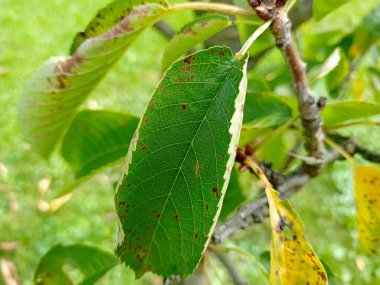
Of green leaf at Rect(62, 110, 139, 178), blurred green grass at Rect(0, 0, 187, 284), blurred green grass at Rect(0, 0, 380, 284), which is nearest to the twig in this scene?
green leaf at Rect(62, 110, 139, 178)

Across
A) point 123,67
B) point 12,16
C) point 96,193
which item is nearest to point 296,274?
point 96,193

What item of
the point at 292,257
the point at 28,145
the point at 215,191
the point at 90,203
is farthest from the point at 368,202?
the point at 28,145

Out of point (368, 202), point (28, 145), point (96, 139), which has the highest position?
point (96, 139)

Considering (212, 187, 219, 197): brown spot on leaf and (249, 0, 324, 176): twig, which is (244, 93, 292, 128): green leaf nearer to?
(249, 0, 324, 176): twig

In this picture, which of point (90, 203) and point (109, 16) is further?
point (90, 203)

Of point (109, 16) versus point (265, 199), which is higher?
point (109, 16)

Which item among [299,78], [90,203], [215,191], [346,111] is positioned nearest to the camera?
[215,191]

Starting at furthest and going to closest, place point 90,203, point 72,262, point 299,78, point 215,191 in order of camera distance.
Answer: point 90,203 → point 72,262 → point 299,78 → point 215,191

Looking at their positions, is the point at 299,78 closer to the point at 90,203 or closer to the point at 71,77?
the point at 71,77
